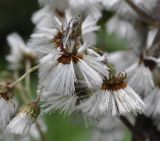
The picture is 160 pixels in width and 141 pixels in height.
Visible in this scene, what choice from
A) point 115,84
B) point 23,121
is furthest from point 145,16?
point 23,121

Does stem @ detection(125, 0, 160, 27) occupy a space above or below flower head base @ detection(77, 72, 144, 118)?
above

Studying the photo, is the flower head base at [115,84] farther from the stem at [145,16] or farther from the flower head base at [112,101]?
the stem at [145,16]

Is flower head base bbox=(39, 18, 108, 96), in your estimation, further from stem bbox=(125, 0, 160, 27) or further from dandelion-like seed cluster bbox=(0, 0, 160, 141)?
stem bbox=(125, 0, 160, 27)

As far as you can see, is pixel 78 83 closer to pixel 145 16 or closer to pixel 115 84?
pixel 115 84

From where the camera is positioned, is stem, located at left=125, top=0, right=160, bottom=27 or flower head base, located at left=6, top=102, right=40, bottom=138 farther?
stem, located at left=125, top=0, right=160, bottom=27

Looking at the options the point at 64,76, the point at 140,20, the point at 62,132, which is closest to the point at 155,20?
the point at 140,20

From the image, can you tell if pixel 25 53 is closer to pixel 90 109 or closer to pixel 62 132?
pixel 90 109

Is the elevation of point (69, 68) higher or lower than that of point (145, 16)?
lower

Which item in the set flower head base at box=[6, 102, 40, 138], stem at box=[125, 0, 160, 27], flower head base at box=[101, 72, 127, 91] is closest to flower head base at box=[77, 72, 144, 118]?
flower head base at box=[101, 72, 127, 91]

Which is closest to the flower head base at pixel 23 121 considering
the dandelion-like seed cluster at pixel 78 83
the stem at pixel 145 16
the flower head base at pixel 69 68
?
the dandelion-like seed cluster at pixel 78 83

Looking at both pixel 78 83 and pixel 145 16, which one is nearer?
pixel 78 83
